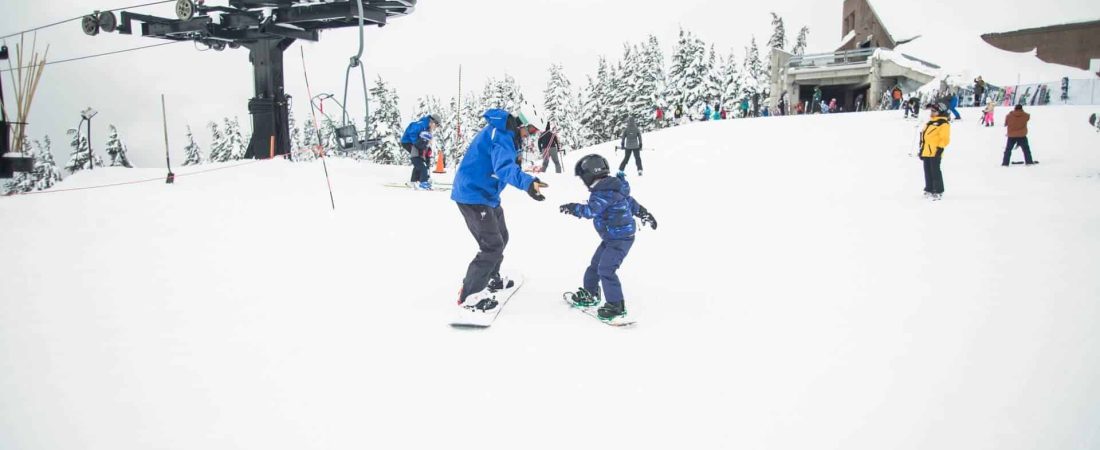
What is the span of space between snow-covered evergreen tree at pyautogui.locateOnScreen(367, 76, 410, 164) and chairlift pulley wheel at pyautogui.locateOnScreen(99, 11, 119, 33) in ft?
104

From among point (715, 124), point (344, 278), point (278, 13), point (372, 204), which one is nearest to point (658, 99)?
point (715, 124)

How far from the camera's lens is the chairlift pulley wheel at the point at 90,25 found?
14.5m

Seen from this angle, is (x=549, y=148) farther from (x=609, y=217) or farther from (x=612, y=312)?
(x=612, y=312)

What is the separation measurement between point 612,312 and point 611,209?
0.85 metres

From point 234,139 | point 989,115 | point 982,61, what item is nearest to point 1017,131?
point 989,115

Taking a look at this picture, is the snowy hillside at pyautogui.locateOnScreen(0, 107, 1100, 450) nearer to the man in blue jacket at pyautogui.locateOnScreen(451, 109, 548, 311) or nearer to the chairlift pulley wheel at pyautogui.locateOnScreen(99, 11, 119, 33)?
the man in blue jacket at pyautogui.locateOnScreen(451, 109, 548, 311)

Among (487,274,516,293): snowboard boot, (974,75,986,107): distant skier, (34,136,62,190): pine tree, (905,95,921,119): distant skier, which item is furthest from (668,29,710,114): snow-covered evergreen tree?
(34,136,62,190): pine tree

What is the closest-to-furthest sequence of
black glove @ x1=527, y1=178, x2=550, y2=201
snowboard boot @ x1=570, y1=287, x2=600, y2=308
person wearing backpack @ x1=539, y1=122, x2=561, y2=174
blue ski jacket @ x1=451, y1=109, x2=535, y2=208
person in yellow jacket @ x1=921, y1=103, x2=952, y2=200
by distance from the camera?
black glove @ x1=527, y1=178, x2=550, y2=201 → blue ski jacket @ x1=451, y1=109, x2=535, y2=208 → snowboard boot @ x1=570, y1=287, x2=600, y2=308 → person in yellow jacket @ x1=921, y1=103, x2=952, y2=200 → person wearing backpack @ x1=539, y1=122, x2=561, y2=174

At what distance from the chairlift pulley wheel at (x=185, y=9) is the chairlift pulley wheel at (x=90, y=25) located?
2.57 metres

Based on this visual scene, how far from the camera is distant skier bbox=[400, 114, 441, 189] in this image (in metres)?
12.2

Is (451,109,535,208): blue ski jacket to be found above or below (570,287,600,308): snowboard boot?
above

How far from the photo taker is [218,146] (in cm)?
7312

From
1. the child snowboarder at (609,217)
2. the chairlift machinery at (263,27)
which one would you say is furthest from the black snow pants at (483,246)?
the chairlift machinery at (263,27)

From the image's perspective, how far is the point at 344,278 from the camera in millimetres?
5457
